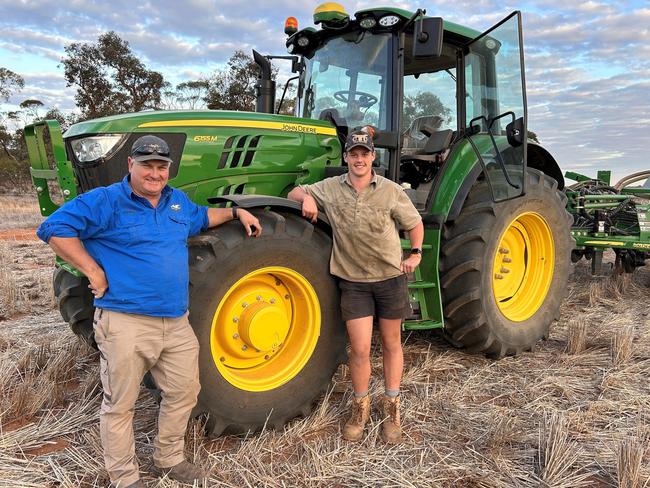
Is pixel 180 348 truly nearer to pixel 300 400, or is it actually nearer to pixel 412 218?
pixel 300 400

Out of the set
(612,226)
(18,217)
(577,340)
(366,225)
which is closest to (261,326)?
(366,225)

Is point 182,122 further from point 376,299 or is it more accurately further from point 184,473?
point 184,473

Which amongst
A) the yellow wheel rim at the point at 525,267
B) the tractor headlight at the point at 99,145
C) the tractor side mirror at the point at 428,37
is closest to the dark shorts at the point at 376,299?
the tractor side mirror at the point at 428,37

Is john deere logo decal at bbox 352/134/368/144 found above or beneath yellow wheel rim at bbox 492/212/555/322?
above

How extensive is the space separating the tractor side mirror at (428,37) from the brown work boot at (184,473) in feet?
9.40

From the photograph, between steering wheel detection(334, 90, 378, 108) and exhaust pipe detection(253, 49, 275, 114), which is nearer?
steering wheel detection(334, 90, 378, 108)

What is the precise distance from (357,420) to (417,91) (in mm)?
2897

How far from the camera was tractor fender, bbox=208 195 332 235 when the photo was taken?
3.05 meters

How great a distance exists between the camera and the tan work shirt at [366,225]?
124 inches

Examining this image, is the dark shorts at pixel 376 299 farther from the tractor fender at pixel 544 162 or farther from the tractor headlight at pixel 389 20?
the tractor fender at pixel 544 162

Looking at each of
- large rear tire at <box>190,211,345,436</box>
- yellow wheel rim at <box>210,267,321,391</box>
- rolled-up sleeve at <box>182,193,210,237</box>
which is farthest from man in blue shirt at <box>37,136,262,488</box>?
yellow wheel rim at <box>210,267,321,391</box>

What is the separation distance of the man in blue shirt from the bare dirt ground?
0.30 meters

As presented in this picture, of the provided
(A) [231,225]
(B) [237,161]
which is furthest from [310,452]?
(B) [237,161]

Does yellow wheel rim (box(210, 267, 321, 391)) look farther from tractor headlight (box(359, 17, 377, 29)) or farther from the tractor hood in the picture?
tractor headlight (box(359, 17, 377, 29))
